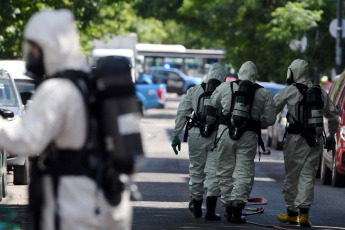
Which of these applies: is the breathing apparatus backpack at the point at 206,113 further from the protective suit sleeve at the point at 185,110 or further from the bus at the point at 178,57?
the bus at the point at 178,57

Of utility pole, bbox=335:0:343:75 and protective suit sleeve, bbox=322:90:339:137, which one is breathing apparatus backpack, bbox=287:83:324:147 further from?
utility pole, bbox=335:0:343:75

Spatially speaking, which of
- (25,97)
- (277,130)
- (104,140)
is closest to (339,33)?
(277,130)

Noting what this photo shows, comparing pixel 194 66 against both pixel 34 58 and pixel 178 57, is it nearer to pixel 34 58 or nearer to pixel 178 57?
pixel 178 57

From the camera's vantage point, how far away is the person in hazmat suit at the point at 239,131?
10.9 m

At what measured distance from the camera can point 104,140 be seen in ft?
16.4

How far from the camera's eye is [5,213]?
10.7 m

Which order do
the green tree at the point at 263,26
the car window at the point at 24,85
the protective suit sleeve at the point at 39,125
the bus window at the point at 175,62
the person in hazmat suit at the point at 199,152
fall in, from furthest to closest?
1. the bus window at the point at 175,62
2. the green tree at the point at 263,26
3. the car window at the point at 24,85
4. the person in hazmat suit at the point at 199,152
5. the protective suit sleeve at the point at 39,125

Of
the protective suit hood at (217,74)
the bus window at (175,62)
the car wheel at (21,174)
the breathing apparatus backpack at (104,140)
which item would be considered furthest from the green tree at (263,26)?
the bus window at (175,62)

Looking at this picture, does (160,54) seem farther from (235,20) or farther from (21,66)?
(21,66)

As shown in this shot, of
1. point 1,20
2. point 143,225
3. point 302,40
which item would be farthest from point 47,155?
point 302,40

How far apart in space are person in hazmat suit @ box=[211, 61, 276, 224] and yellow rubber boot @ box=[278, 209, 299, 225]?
0.41 meters

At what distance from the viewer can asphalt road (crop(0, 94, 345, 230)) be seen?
1083cm

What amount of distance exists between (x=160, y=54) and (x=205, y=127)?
58.6 m

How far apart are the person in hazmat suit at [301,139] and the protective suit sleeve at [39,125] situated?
629 cm
